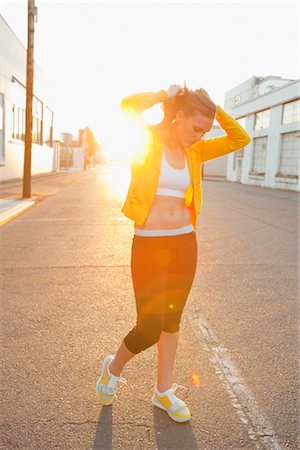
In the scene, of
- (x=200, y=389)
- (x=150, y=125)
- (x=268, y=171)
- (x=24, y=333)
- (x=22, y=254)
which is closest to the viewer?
(x=150, y=125)

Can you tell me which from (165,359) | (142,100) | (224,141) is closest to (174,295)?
(165,359)

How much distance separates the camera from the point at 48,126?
136ft

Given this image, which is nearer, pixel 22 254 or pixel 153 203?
pixel 153 203

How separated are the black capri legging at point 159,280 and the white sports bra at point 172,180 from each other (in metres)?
0.27

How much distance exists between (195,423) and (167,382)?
30cm

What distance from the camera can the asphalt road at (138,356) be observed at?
2.54 m

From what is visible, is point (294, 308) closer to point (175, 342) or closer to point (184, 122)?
point (175, 342)

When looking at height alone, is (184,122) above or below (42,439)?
above

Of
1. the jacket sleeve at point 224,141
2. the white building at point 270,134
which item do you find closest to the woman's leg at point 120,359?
the jacket sleeve at point 224,141

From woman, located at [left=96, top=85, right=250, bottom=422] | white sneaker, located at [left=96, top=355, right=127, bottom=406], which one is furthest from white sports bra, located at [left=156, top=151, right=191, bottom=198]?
white sneaker, located at [left=96, top=355, right=127, bottom=406]

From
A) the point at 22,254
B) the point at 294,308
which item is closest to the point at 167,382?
the point at 294,308

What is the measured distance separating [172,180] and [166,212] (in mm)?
197

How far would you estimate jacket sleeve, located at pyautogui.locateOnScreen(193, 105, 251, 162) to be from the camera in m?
2.86

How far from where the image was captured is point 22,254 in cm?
729
